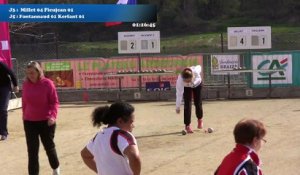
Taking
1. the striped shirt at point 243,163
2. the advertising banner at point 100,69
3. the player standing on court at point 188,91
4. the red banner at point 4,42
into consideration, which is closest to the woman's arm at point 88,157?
the striped shirt at point 243,163

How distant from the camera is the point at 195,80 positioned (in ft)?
38.4

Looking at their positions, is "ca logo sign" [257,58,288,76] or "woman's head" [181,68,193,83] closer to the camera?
"woman's head" [181,68,193,83]

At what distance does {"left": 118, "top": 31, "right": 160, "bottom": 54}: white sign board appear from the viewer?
65.7 feet

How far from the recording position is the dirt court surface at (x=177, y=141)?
878 cm

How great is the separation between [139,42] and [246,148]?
53.4 feet

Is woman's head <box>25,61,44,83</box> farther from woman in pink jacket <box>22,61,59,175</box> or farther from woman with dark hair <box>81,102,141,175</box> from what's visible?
woman with dark hair <box>81,102,141,175</box>

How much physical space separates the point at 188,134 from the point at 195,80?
3.45 ft

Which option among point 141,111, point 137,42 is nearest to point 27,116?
point 141,111

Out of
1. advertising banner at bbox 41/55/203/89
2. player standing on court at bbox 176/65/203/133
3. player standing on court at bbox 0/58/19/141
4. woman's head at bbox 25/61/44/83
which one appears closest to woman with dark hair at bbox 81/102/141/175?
woman's head at bbox 25/61/44/83

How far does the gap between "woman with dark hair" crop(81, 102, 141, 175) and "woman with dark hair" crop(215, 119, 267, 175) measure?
793 millimetres

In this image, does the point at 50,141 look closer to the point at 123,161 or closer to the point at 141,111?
the point at 123,161

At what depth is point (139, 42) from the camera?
20031 mm

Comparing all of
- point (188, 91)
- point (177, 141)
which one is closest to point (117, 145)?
point (177, 141)

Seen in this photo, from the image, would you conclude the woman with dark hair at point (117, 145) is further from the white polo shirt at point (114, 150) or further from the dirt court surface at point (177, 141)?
the dirt court surface at point (177, 141)
